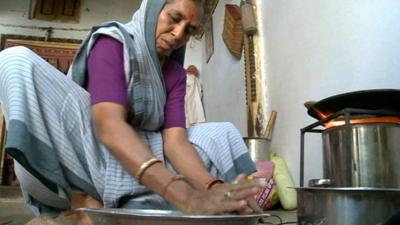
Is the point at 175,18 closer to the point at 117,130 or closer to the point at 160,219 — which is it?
the point at 117,130

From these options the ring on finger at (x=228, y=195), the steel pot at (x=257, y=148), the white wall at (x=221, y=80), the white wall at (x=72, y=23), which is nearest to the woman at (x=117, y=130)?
the ring on finger at (x=228, y=195)

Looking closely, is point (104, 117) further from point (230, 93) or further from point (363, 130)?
point (230, 93)

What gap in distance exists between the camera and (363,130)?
0.98 m

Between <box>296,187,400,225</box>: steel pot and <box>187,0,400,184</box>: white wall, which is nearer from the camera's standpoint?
<box>296,187,400,225</box>: steel pot

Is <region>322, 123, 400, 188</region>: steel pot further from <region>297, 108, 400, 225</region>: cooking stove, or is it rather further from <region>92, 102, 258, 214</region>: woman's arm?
<region>92, 102, 258, 214</region>: woman's arm

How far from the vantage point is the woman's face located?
0.98 m

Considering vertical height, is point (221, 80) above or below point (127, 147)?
above

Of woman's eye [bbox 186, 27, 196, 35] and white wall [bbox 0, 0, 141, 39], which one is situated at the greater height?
white wall [bbox 0, 0, 141, 39]

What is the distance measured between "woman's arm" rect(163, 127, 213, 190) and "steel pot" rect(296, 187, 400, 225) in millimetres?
264

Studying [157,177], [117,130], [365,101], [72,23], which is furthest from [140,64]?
[72,23]

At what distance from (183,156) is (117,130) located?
0.23m

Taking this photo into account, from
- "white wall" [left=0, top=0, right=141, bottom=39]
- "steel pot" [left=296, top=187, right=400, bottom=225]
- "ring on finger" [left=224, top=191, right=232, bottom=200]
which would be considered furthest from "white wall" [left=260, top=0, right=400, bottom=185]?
"white wall" [left=0, top=0, right=141, bottom=39]

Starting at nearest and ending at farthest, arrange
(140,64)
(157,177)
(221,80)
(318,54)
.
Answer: (157,177), (140,64), (318,54), (221,80)

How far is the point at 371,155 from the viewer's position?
3.21 ft
